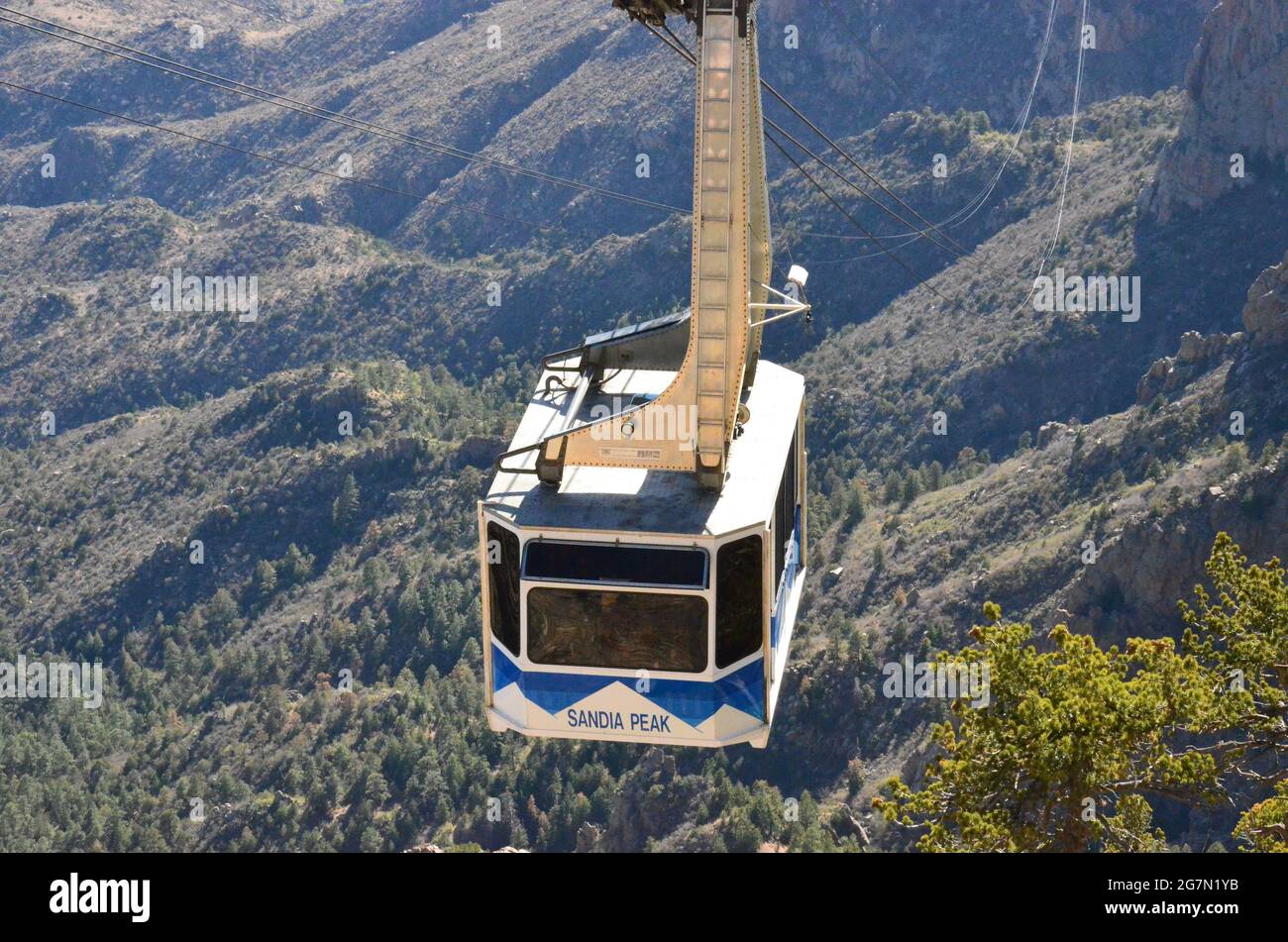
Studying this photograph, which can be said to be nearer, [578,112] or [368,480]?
[368,480]

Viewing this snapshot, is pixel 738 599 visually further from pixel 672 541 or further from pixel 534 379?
pixel 534 379

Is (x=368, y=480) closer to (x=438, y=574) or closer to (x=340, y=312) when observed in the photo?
(x=438, y=574)

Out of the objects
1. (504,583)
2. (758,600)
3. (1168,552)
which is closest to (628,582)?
(758,600)

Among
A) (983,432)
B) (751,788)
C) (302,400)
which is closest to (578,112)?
(302,400)

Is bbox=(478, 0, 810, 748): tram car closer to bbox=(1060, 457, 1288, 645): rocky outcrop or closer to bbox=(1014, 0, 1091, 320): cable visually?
bbox=(1060, 457, 1288, 645): rocky outcrop

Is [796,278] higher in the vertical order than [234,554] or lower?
higher

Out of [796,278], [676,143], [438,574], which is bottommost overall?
[438,574]
